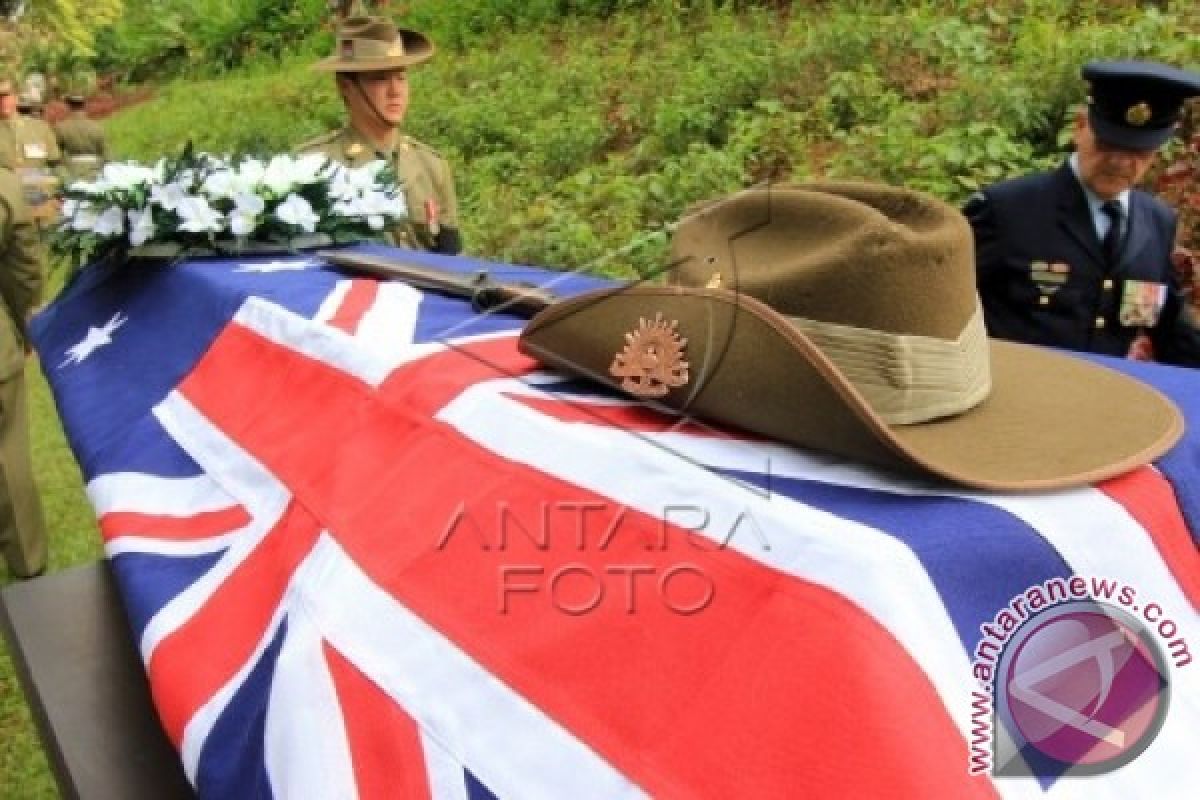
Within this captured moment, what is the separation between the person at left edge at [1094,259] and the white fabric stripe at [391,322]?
136 cm

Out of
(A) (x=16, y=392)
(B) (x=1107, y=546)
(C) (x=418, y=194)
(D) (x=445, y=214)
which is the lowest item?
(A) (x=16, y=392)

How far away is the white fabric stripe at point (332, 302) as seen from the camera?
208 centimetres

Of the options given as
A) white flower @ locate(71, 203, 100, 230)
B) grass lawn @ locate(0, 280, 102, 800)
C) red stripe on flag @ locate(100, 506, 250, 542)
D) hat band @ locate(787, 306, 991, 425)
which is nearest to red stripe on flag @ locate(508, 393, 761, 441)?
hat band @ locate(787, 306, 991, 425)

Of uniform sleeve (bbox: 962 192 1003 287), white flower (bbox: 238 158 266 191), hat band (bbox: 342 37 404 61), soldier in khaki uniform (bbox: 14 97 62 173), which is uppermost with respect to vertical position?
hat band (bbox: 342 37 404 61)

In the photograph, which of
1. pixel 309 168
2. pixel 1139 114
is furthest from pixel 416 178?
pixel 1139 114

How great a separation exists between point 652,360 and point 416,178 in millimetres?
2918

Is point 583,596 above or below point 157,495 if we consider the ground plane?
above

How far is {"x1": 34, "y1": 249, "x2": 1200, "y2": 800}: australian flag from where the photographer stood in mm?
885

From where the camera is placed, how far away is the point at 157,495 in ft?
6.03

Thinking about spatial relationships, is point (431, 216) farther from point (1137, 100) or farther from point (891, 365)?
point (891, 365)

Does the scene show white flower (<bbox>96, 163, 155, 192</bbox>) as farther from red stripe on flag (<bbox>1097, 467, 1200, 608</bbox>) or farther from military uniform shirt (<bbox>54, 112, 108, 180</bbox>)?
military uniform shirt (<bbox>54, 112, 108, 180</bbox>)

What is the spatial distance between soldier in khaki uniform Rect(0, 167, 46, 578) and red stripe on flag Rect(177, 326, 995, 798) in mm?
2822

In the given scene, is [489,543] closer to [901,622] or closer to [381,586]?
[381,586]

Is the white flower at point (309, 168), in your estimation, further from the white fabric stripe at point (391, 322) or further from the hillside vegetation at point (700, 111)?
the white fabric stripe at point (391, 322)
